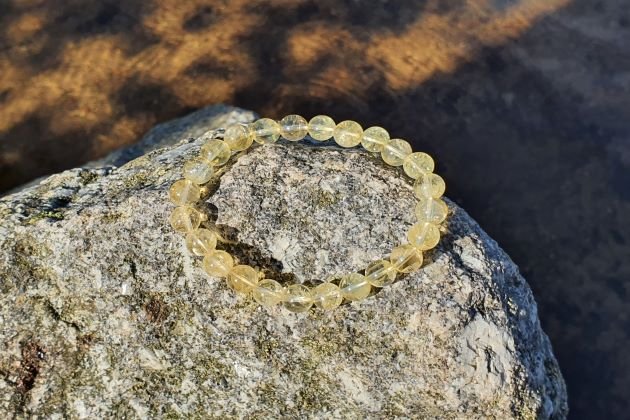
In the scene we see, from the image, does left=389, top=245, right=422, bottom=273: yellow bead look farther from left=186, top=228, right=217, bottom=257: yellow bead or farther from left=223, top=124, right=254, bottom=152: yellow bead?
left=223, top=124, right=254, bottom=152: yellow bead

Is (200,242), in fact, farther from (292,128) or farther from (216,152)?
(292,128)

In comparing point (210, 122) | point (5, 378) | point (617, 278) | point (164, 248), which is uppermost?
point (164, 248)

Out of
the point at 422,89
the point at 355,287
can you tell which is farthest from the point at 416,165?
the point at 422,89

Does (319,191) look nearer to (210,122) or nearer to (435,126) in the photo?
(210,122)

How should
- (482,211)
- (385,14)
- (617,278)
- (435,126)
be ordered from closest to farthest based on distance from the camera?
1. (617,278)
2. (482,211)
3. (435,126)
4. (385,14)

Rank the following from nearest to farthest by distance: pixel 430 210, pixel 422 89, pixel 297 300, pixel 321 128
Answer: pixel 297 300 → pixel 430 210 → pixel 321 128 → pixel 422 89

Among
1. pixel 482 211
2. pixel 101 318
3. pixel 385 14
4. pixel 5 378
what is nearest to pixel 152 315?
pixel 101 318

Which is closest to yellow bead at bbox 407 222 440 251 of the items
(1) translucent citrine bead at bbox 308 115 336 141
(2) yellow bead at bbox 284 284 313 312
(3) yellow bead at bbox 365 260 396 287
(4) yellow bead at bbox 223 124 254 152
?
(3) yellow bead at bbox 365 260 396 287
